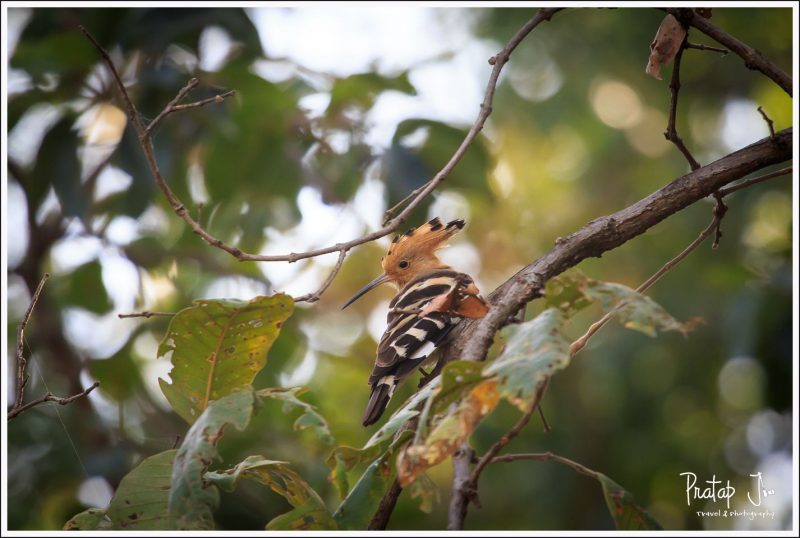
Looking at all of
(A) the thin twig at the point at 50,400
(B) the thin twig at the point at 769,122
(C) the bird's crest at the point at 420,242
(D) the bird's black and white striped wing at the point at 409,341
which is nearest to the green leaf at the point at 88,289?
A: (C) the bird's crest at the point at 420,242

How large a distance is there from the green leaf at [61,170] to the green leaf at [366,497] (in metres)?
2.35

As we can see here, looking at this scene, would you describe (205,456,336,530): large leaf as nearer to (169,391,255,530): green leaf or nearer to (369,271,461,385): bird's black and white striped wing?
(169,391,255,530): green leaf

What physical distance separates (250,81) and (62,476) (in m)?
1.94

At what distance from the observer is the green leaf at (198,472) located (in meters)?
1.37

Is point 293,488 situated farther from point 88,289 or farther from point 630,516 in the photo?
point 88,289

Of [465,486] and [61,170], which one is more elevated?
[61,170]

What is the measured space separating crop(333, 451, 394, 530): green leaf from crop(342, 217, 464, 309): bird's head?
1.67m

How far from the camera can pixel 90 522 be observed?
158 centimetres

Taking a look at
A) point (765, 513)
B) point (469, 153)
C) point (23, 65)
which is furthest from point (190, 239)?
point (765, 513)

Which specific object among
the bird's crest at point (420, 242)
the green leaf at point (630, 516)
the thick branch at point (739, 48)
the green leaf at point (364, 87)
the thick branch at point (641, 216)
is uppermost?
the green leaf at point (364, 87)

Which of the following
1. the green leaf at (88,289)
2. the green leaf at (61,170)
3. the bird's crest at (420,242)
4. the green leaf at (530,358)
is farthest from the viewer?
the green leaf at (88,289)

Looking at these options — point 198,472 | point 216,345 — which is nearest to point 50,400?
point 216,345

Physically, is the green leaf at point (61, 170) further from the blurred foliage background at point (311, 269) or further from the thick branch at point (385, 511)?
the thick branch at point (385, 511)

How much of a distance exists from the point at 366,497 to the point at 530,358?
0.54 m
